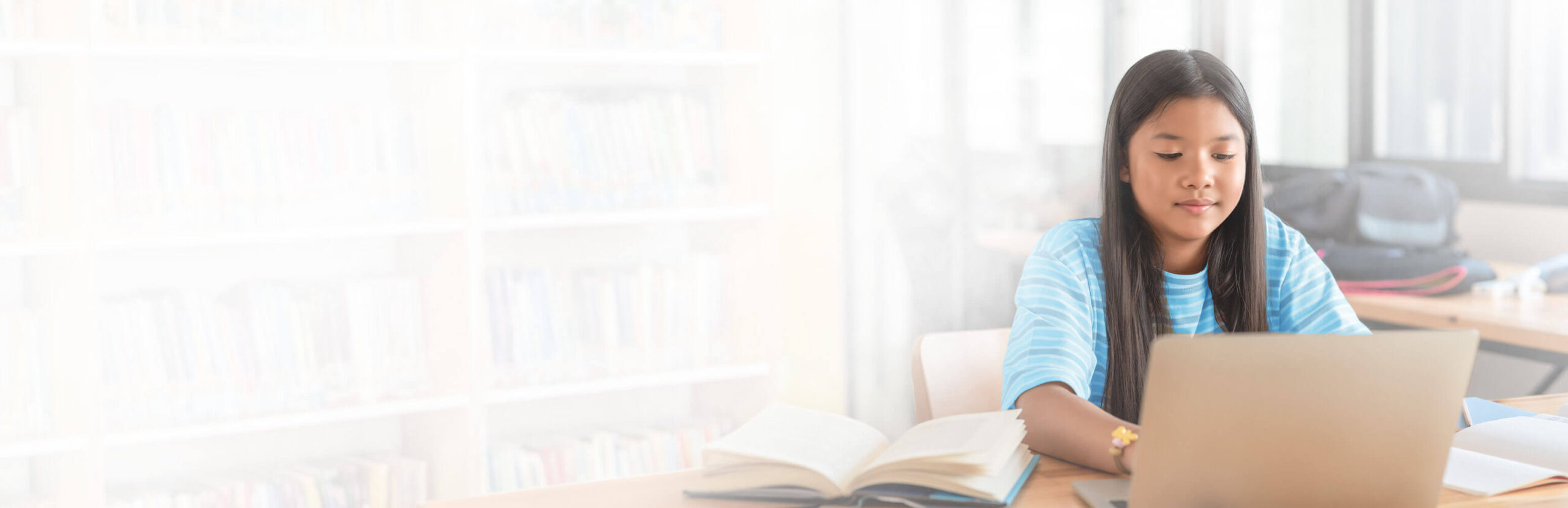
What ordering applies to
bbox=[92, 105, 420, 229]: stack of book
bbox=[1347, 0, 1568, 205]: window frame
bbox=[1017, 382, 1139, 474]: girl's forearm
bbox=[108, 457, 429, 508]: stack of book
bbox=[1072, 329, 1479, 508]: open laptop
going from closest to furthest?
bbox=[1072, 329, 1479, 508]: open laptop, bbox=[1017, 382, 1139, 474]: girl's forearm, bbox=[92, 105, 420, 229]: stack of book, bbox=[108, 457, 429, 508]: stack of book, bbox=[1347, 0, 1568, 205]: window frame

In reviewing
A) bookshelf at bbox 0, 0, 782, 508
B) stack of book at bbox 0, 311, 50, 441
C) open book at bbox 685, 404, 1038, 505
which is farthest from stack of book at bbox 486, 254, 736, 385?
open book at bbox 685, 404, 1038, 505

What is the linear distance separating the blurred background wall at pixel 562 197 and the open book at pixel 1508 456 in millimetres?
1379

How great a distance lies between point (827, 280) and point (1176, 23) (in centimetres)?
127

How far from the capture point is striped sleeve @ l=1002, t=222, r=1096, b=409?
4.03ft

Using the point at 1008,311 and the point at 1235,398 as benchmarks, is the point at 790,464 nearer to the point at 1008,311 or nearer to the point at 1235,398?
the point at 1235,398

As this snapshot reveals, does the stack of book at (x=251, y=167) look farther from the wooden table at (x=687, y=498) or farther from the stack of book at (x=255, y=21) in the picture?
the wooden table at (x=687, y=498)

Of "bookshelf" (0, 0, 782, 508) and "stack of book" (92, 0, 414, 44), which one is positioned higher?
"stack of book" (92, 0, 414, 44)

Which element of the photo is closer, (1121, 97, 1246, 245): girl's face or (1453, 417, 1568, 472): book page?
(1453, 417, 1568, 472): book page

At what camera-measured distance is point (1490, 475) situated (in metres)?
1.08

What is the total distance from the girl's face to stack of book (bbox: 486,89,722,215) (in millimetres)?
1488

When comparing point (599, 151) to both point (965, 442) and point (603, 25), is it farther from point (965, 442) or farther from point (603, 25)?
point (965, 442)

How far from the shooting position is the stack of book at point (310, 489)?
2.29 m

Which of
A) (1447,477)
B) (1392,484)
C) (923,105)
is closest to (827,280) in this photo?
(923,105)

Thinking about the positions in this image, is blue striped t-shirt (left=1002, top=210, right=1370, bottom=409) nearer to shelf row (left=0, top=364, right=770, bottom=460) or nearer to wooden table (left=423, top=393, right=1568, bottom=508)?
wooden table (left=423, top=393, right=1568, bottom=508)
